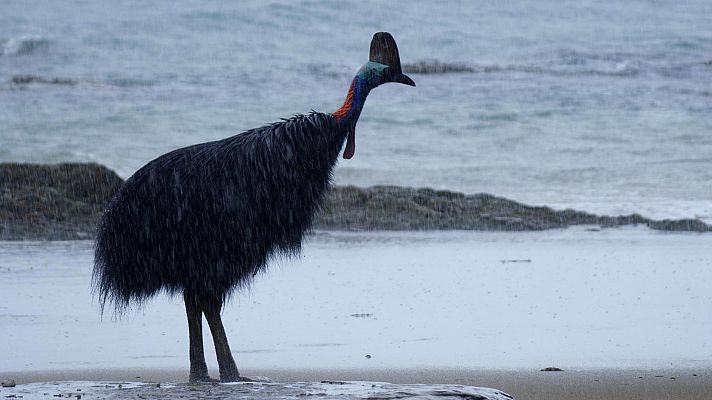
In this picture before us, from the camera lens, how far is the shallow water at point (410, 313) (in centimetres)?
711

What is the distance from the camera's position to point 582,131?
20750 mm

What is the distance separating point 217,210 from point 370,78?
0.90m

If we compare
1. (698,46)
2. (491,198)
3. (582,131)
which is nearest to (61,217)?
(491,198)

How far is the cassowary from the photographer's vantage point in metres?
5.60

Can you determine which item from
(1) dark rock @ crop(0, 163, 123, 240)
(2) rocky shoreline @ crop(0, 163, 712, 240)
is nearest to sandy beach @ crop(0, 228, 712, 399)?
(1) dark rock @ crop(0, 163, 123, 240)

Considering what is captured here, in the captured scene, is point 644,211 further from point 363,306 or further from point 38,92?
point 38,92

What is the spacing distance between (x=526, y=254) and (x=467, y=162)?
7.37 m

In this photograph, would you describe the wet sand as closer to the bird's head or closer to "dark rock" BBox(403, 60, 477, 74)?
the bird's head

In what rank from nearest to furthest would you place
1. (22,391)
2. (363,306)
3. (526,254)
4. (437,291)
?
(22,391)
(363,306)
(437,291)
(526,254)

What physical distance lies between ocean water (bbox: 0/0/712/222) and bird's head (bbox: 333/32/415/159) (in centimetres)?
1023

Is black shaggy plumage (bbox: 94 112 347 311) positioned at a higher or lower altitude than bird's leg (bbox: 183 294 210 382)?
higher

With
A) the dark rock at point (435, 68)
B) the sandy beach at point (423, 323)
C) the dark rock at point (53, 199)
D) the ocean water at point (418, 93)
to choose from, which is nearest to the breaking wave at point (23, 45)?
the ocean water at point (418, 93)

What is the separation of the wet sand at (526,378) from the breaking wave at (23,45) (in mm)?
17095

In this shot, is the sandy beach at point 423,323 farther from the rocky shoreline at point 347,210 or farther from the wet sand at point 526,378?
the rocky shoreline at point 347,210
